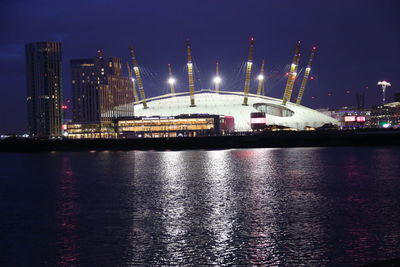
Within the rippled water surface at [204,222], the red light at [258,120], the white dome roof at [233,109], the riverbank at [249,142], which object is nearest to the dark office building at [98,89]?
the white dome roof at [233,109]

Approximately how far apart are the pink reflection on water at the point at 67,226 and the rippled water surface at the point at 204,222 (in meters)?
0.05

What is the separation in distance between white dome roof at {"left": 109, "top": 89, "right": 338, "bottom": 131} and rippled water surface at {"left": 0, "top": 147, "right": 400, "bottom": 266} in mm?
94916

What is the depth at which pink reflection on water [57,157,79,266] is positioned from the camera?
17438 millimetres

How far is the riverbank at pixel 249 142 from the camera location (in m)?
108

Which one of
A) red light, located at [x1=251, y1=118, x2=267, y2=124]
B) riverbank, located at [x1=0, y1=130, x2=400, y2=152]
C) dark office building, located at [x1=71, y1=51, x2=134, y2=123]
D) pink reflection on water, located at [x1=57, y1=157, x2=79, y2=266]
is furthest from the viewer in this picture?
dark office building, located at [x1=71, y1=51, x2=134, y2=123]

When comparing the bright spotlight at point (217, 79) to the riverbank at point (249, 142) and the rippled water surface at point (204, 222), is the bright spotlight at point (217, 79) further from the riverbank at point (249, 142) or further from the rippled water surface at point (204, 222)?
the rippled water surface at point (204, 222)

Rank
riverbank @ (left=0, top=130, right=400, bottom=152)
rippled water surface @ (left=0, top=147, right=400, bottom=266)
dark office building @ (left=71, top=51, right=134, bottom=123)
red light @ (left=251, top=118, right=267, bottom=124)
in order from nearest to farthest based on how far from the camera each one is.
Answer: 1. rippled water surface @ (left=0, top=147, right=400, bottom=266)
2. riverbank @ (left=0, top=130, right=400, bottom=152)
3. red light @ (left=251, top=118, right=267, bottom=124)
4. dark office building @ (left=71, top=51, right=134, bottom=123)

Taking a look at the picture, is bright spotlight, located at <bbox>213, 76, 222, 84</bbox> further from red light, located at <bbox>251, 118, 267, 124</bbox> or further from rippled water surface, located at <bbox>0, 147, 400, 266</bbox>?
rippled water surface, located at <bbox>0, 147, 400, 266</bbox>

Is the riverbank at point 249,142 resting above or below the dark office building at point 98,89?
below

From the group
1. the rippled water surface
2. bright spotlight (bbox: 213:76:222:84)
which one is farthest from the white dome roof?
the rippled water surface

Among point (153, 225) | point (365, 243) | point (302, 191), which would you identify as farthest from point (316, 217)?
point (302, 191)

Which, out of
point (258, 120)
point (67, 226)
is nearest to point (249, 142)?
point (258, 120)

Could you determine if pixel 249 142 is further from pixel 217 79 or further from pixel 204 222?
pixel 204 222

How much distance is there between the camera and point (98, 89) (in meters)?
183
